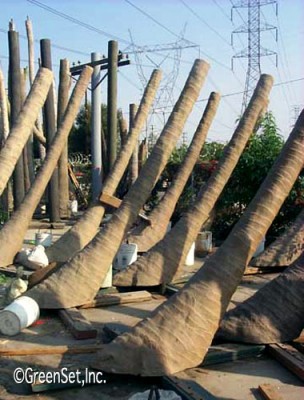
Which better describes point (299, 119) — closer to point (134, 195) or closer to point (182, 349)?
point (182, 349)

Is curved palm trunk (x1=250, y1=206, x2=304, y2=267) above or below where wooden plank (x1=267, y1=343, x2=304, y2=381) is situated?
above

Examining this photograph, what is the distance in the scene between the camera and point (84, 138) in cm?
3306

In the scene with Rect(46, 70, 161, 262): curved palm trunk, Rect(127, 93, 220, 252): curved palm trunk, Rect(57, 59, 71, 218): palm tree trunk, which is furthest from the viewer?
Rect(57, 59, 71, 218): palm tree trunk

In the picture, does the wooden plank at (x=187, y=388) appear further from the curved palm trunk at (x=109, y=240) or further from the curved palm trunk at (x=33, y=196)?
the curved palm trunk at (x=33, y=196)

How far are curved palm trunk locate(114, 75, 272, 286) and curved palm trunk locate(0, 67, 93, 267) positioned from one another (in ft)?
7.73

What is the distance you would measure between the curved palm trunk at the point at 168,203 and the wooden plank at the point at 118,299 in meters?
2.15

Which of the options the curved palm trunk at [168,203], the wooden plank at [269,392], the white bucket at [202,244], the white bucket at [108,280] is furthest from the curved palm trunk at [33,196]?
the wooden plank at [269,392]

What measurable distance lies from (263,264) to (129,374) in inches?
166

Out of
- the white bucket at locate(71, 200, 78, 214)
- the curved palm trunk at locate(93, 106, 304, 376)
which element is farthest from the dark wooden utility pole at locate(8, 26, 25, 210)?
the curved palm trunk at locate(93, 106, 304, 376)

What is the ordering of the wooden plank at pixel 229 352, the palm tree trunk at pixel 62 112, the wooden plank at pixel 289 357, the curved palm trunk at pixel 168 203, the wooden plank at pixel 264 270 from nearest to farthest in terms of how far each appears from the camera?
the wooden plank at pixel 289 357
the wooden plank at pixel 229 352
the wooden plank at pixel 264 270
the curved palm trunk at pixel 168 203
the palm tree trunk at pixel 62 112

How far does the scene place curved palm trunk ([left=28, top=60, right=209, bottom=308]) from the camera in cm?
638

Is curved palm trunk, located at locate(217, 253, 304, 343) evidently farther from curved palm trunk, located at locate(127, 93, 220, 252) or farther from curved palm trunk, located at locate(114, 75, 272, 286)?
curved palm trunk, located at locate(127, 93, 220, 252)

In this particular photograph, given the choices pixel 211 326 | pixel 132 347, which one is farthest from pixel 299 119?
pixel 132 347

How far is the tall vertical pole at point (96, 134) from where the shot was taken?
51.2 feet
